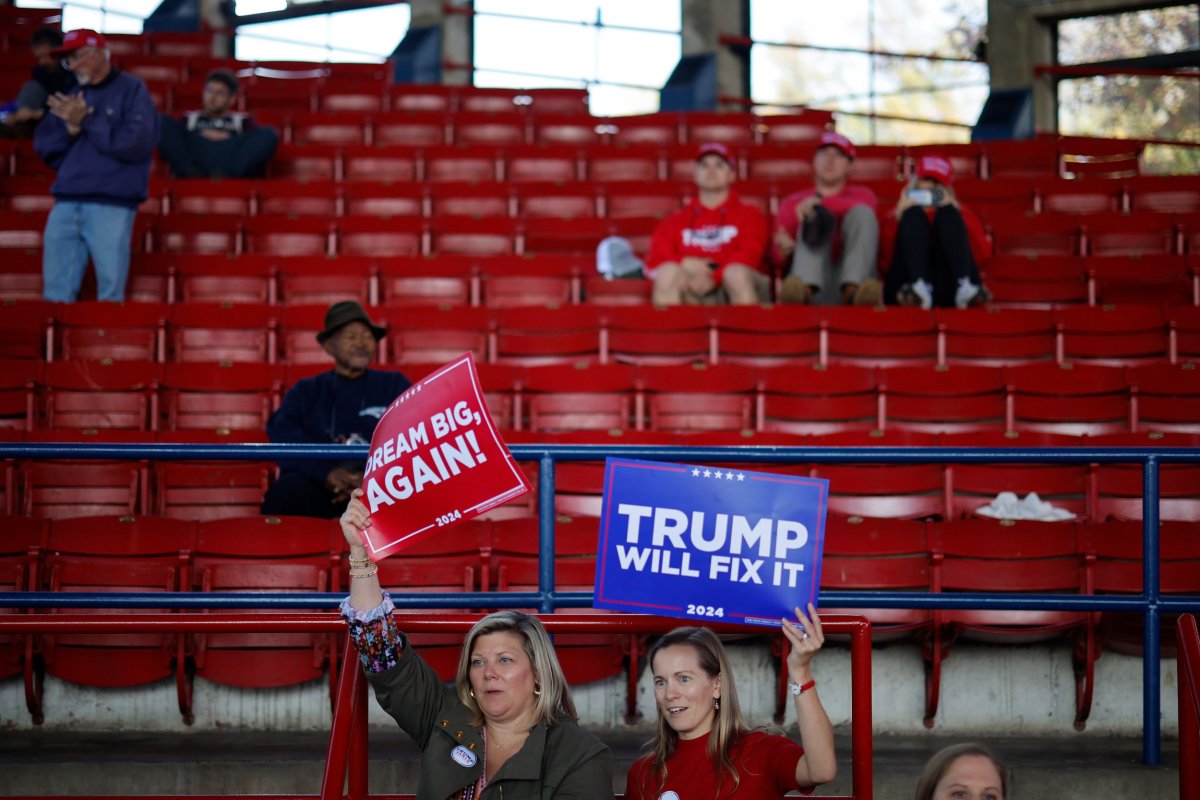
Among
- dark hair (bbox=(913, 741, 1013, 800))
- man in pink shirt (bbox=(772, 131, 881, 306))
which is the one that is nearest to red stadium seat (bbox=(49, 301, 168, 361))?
Result: man in pink shirt (bbox=(772, 131, 881, 306))

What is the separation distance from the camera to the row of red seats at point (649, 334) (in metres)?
5.88

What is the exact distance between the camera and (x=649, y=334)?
5.96 meters

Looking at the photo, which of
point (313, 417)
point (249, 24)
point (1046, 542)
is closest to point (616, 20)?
point (249, 24)

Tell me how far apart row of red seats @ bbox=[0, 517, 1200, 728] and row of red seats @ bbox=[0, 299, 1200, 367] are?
1.95 meters

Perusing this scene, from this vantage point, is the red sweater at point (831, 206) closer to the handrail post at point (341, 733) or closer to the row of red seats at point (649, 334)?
the row of red seats at point (649, 334)

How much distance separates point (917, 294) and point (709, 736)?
13.0ft

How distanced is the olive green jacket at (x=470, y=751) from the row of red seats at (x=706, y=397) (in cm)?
261

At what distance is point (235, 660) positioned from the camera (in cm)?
377

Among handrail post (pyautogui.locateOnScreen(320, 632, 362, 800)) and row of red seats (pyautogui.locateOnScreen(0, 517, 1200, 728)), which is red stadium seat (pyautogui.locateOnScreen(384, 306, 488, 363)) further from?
handrail post (pyautogui.locateOnScreen(320, 632, 362, 800))

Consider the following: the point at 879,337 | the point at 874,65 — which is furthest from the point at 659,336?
the point at 874,65

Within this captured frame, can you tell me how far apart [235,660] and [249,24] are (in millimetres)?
11165

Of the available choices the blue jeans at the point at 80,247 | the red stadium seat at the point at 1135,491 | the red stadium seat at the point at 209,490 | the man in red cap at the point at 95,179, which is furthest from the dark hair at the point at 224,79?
the red stadium seat at the point at 1135,491

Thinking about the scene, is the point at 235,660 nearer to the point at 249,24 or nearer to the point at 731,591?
the point at 731,591

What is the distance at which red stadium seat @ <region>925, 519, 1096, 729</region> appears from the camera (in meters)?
3.79
